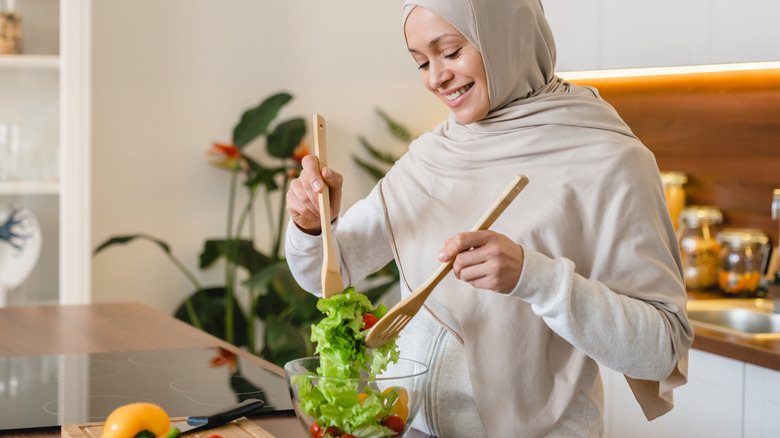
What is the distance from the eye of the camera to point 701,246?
9.27ft

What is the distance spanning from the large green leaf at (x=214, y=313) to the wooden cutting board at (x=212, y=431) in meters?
2.14

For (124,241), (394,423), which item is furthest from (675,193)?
(394,423)

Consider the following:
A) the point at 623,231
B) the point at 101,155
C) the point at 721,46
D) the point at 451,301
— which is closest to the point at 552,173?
the point at 623,231

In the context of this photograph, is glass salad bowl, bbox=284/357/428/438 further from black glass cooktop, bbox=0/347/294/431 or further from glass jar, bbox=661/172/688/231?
glass jar, bbox=661/172/688/231

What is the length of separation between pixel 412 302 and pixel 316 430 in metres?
0.19

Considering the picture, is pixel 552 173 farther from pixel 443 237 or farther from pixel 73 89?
pixel 73 89


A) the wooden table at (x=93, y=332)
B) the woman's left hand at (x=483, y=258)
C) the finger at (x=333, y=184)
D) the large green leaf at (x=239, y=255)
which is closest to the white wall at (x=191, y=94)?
the large green leaf at (x=239, y=255)

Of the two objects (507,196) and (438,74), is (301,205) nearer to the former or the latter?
(438,74)

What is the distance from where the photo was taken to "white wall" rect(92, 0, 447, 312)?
3.26 meters

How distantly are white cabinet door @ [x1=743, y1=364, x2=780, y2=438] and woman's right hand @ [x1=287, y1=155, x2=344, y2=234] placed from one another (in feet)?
4.23

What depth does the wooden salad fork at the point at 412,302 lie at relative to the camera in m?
1.03

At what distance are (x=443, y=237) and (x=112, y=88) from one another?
227 centimetres

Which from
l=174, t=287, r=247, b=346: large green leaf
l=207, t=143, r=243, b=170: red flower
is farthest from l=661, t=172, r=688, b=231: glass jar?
l=174, t=287, r=247, b=346: large green leaf

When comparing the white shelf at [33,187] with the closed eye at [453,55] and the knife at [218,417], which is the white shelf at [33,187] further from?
the closed eye at [453,55]
